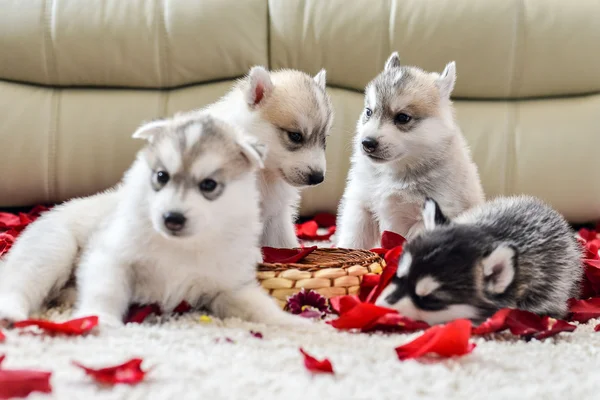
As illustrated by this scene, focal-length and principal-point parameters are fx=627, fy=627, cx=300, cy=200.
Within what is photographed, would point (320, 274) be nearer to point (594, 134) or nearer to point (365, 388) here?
point (365, 388)

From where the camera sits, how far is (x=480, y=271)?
1530 millimetres

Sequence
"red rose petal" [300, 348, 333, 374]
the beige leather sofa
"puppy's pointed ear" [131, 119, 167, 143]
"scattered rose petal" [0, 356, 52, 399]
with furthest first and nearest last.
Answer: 1. the beige leather sofa
2. "puppy's pointed ear" [131, 119, 167, 143]
3. "red rose petal" [300, 348, 333, 374]
4. "scattered rose petal" [0, 356, 52, 399]

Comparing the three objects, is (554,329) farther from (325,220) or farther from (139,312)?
(325,220)

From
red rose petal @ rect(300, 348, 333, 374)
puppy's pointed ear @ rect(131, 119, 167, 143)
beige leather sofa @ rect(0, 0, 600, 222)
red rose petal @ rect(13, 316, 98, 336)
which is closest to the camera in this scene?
red rose petal @ rect(300, 348, 333, 374)

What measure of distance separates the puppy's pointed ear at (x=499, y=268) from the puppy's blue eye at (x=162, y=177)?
798 mm

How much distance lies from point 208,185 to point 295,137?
2.29ft

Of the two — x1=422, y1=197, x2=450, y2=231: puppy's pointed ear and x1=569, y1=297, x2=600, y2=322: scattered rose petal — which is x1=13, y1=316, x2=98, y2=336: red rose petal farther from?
x1=569, y1=297, x2=600, y2=322: scattered rose petal

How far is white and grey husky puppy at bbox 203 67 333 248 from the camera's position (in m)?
2.14

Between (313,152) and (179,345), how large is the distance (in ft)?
3.26

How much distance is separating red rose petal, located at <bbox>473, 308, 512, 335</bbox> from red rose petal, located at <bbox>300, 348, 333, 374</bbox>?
0.45 metres

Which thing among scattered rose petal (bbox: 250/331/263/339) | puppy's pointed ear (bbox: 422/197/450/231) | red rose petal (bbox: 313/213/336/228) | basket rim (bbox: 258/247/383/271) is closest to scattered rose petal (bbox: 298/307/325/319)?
basket rim (bbox: 258/247/383/271)

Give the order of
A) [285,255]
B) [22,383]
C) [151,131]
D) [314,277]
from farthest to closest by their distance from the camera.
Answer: [285,255]
[314,277]
[151,131]
[22,383]

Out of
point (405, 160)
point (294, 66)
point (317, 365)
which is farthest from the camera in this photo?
point (294, 66)

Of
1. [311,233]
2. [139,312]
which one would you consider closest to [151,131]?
[139,312]
